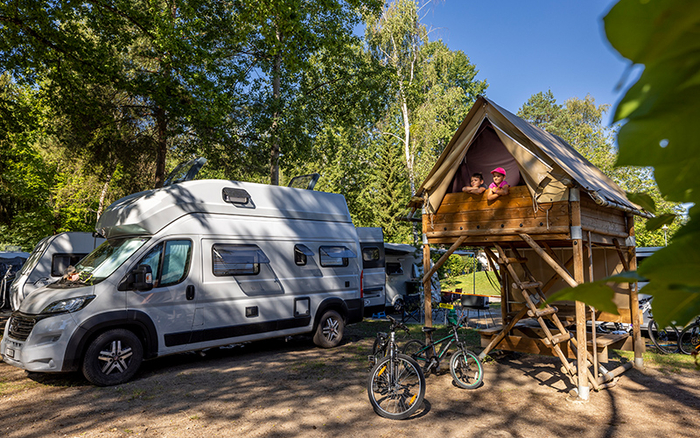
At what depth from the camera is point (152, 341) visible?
7168 mm

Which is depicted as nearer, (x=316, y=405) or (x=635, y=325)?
(x=316, y=405)

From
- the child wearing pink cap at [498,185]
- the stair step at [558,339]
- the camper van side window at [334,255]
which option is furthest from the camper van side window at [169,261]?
the stair step at [558,339]

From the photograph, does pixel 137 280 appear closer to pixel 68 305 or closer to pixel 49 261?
pixel 68 305

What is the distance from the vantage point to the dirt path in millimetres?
5020

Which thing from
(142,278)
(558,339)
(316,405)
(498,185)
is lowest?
(316,405)

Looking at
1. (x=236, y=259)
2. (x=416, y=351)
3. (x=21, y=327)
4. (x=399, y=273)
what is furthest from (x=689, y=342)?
(x=21, y=327)

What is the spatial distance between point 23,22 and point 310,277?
8552mm

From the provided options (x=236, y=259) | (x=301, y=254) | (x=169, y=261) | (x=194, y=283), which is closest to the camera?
(x=169, y=261)

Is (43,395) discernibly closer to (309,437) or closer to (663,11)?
(309,437)

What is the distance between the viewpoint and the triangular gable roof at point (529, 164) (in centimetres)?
607

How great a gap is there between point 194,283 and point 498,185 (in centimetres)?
516

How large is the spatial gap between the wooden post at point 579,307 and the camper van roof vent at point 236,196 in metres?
5.62

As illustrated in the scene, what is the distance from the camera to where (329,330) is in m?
9.59

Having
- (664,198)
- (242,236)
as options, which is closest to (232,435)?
(242,236)
